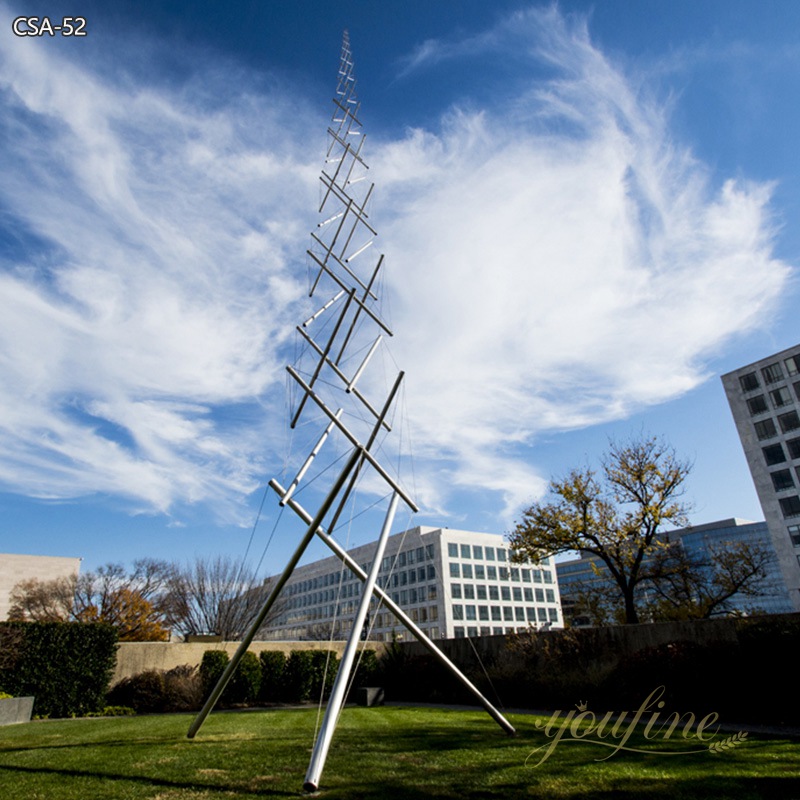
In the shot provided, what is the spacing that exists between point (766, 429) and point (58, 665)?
82349 millimetres

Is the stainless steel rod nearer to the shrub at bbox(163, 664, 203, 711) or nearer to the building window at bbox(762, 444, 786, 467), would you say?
the shrub at bbox(163, 664, 203, 711)

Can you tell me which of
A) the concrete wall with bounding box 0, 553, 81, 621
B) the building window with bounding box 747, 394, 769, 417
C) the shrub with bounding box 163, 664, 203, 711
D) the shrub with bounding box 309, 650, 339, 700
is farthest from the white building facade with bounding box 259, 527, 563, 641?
the shrub with bounding box 163, 664, 203, 711

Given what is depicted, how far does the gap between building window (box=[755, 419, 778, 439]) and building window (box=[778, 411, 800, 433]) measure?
100 cm

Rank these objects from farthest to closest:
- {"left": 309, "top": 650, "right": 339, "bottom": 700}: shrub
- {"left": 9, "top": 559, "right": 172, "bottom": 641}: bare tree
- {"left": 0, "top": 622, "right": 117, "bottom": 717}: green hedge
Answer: {"left": 9, "top": 559, "right": 172, "bottom": 641}: bare tree
{"left": 309, "top": 650, "right": 339, "bottom": 700}: shrub
{"left": 0, "top": 622, "right": 117, "bottom": 717}: green hedge

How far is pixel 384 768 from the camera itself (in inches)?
311

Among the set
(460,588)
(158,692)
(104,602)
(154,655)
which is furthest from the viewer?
(460,588)

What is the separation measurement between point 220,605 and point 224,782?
4673 centimetres

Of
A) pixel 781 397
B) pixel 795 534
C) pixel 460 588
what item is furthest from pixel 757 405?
pixel 460 588

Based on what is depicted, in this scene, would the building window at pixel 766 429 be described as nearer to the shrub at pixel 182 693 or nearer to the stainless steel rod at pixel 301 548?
the shrub at pixel 182 693

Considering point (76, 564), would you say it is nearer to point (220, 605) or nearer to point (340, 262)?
point (220, 605)

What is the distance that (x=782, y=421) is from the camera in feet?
236

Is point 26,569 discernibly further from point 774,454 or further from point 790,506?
point 774,454

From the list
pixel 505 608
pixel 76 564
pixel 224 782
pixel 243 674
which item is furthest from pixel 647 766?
pixel 505 608

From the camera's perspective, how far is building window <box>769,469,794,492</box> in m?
69.8
